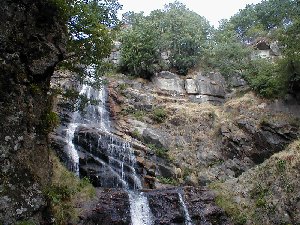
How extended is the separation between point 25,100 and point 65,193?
467 cm

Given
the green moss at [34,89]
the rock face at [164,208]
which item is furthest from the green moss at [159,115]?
the green moss at [34,89]

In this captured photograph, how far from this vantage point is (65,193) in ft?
46.9

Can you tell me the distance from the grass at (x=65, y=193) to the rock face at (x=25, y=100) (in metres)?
0.99

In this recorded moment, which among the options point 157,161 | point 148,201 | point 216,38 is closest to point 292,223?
point 148,201

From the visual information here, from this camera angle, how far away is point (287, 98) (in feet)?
79.5

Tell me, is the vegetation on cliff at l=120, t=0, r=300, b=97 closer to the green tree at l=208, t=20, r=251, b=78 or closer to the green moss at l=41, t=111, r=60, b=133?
the green tree at l=208, t=20, r=251, b=78

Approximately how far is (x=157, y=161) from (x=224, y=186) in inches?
177

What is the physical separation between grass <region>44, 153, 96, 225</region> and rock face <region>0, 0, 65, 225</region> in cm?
99

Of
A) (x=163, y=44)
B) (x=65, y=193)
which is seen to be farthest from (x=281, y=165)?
(x=163, y=44)

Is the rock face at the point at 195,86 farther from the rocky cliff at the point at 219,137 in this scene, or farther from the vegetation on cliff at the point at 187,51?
the vegetation on cliff at the point at 187,51

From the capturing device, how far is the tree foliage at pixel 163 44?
96.4 ft

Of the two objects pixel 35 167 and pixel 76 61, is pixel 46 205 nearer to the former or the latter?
pixel 35 167

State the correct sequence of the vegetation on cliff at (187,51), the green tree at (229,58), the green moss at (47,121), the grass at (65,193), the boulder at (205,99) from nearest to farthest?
the green moss at (47,121) < the grass at (65,193) < the vegetation on cliff at (187,51) < the boulder at (205,99) < the green tree at (229,58)

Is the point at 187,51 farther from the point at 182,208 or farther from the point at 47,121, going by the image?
the point at 47,121
